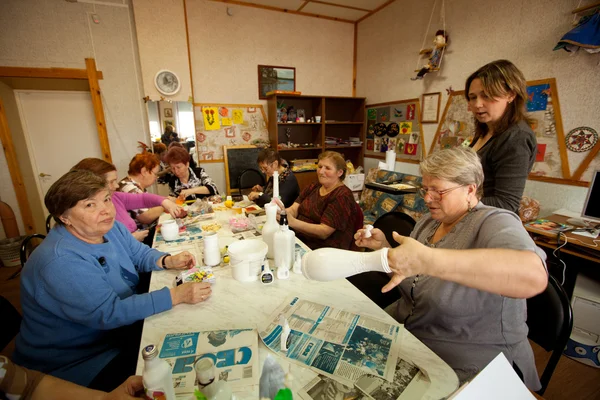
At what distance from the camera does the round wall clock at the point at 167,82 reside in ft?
11.9

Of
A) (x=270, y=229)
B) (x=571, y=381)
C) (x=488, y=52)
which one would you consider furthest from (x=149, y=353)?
(x=488, y=52)

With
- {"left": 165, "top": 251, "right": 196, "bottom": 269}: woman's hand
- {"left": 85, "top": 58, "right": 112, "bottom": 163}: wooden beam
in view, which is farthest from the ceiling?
{"left": 165, "top": 251, "right": 196, "bottom": 269}: woman's hand

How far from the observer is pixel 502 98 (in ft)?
4.36

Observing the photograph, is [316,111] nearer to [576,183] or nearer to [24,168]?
[576,183]

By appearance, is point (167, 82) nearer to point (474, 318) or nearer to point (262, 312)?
point (262, 312)

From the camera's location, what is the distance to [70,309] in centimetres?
96

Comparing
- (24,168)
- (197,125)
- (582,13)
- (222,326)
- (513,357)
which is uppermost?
(582,13)

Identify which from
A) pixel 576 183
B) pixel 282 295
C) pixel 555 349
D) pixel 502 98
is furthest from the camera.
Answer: pixel 576 183

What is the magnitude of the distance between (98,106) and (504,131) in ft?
14.0

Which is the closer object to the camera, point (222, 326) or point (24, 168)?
point (222, 326)

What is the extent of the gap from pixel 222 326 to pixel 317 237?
1.05 meters

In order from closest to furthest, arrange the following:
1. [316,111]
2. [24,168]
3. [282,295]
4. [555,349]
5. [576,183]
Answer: [555,349] → [282,295] → [576,183] → [24,168] → [316,111]

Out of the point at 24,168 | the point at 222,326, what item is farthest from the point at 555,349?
the point at 24,168

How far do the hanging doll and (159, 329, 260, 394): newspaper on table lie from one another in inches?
141
